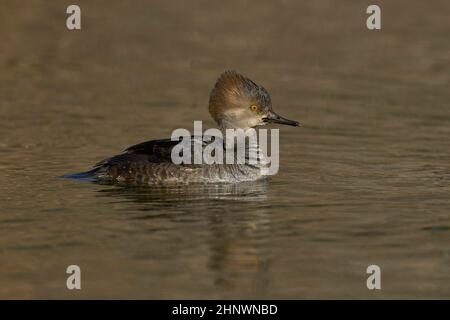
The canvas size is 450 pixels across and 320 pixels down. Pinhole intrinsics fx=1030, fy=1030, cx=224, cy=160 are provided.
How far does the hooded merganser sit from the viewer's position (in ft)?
38.8

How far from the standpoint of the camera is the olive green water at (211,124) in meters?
8.77

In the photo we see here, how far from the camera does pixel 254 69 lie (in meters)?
19.5

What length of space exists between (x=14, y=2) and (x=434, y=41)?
1007 cm

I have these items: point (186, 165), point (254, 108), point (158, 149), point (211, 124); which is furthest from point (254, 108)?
point (211, 124)

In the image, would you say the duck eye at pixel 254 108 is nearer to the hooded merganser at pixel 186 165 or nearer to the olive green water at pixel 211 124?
the hooded merganser at pixel 186 165

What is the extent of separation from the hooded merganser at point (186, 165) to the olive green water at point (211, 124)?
19cm

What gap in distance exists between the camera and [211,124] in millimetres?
15688

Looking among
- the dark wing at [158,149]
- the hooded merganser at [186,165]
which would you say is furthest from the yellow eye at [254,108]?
the dark wing at [158,149]

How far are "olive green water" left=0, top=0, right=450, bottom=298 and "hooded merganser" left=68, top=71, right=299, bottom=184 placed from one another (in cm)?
19

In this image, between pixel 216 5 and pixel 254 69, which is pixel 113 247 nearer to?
pixel 254 69

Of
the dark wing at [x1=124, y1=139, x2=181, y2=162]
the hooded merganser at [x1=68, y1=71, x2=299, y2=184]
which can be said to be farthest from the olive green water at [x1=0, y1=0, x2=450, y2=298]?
the dark wing at [x1=124, y1=139, x2=181, y2=162]

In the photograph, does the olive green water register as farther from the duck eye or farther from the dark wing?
the duck eye

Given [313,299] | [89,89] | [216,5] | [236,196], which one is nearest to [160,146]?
[236,196]
